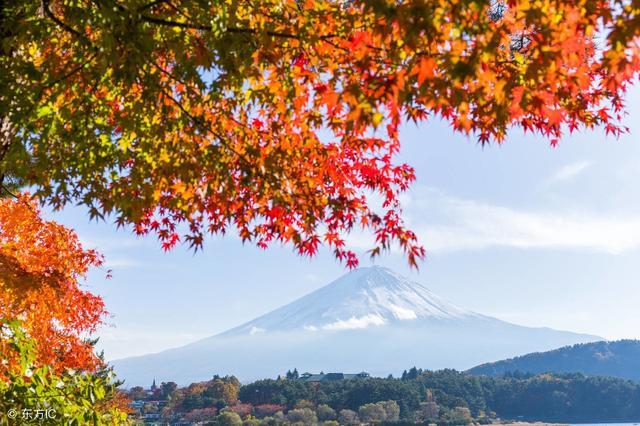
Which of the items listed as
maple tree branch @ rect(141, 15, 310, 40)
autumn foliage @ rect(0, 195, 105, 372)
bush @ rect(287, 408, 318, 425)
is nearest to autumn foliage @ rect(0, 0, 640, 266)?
maple tree branch @ rect(141, 15, 310, 40)

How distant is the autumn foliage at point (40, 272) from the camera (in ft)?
38.5

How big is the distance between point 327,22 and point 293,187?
1.61 meters

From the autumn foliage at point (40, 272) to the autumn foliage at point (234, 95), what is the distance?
565 cm

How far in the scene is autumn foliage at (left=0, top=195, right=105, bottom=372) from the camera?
38.5 ft

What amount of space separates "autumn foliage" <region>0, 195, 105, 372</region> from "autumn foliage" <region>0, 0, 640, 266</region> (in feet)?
18.5

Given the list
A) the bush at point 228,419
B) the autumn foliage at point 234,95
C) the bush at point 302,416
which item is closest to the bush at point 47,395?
the autumn foliage at point 234,95

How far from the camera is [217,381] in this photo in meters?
96.2

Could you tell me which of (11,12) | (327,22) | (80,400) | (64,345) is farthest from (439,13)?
(64,345)

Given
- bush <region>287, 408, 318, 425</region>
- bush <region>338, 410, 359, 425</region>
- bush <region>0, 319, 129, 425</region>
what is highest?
bush <region>0, 319, 129, 425</region>

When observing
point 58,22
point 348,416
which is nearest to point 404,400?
point 348,416

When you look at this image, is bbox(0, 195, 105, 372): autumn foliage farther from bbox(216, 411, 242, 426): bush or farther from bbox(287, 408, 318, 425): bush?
bbox(287, 408, 318, 425): bush

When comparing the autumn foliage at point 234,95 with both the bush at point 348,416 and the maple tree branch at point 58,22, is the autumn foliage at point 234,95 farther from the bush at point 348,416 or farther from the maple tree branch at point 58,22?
the bush at point 348,416

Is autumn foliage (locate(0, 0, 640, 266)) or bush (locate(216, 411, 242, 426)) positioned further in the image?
bush (locate(216, 411, 242, 426))

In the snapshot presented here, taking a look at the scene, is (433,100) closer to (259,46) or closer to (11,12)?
(259,46)
